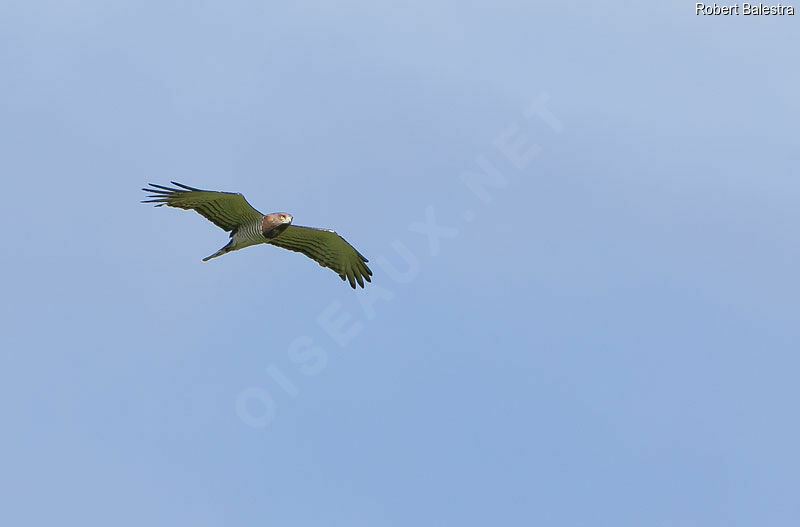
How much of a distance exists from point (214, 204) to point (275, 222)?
1.57 metres

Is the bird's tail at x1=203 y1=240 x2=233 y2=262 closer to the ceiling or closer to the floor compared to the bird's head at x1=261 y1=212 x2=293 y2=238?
closer to the floor

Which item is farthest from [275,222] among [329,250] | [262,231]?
[329,250]

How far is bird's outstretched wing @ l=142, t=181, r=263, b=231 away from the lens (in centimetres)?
2622

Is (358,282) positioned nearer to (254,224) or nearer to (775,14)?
(254,224)

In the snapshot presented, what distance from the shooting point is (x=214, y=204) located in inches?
1054

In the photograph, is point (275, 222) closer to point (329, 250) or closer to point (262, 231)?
point (262, 231)

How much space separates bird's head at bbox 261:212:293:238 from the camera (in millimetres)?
26375

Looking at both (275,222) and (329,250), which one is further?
(329,250)

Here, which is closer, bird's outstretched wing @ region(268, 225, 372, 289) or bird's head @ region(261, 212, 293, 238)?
bird's head @ region(261, 212, 293, 238)

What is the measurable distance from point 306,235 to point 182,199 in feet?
10.7

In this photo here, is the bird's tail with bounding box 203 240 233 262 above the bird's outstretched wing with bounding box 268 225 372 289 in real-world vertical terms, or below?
below

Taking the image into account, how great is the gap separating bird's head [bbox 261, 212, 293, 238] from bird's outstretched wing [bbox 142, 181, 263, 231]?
45cm

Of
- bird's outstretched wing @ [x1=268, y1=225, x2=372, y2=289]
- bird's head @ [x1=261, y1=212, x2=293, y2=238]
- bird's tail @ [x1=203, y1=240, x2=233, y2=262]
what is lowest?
bird's tail @ [x1=203, y1=240, x2=233, y2=262]

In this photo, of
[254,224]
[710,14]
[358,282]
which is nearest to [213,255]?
[254,224]
